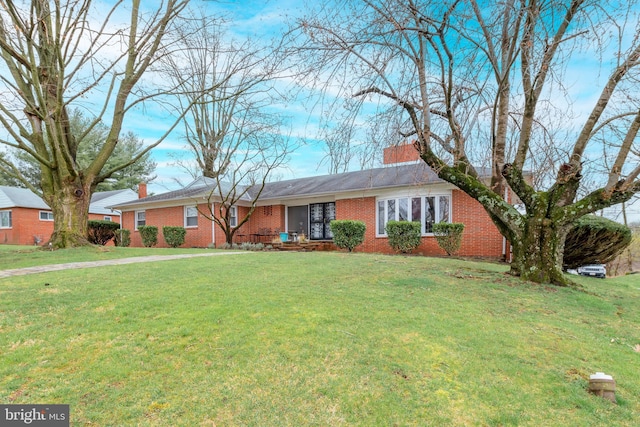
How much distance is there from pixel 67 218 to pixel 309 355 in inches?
469

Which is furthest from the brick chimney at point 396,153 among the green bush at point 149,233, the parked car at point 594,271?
the green bush at point 149,233

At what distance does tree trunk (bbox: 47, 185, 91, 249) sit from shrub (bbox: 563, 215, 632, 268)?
15.2 metres

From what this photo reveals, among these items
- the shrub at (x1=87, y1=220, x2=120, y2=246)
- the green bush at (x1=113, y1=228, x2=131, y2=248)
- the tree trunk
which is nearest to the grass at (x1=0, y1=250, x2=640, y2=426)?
the tree trunk

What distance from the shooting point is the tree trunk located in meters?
11.5

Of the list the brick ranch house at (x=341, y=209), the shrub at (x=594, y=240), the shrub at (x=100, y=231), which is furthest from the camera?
the shrub at (x=100, y=231)

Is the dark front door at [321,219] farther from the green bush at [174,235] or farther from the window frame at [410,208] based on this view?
the green bush at [174,235]

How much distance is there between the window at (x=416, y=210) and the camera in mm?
14188

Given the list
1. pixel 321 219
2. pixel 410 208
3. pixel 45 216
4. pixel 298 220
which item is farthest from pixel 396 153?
pixel 45 216

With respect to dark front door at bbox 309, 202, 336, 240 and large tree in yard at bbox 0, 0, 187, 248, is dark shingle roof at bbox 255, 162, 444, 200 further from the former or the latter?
large tree in yard at bbox 0, 0, 187, 248

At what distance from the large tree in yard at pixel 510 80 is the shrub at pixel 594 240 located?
306 cm

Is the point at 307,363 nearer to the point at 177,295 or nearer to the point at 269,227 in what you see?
the point at 177,295

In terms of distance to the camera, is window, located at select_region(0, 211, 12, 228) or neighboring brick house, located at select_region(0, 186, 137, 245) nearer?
neighboring brick house, located at select_region(0, 186, 137, 245)

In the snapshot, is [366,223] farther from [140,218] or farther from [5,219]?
[5,219]

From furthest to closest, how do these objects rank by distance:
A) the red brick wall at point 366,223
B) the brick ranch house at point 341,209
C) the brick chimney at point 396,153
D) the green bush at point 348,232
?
the green bush at point 348,232
the brick ranch house at point 341,209
the red brick wall at point 366,223
the brick chimney at point 396,153
